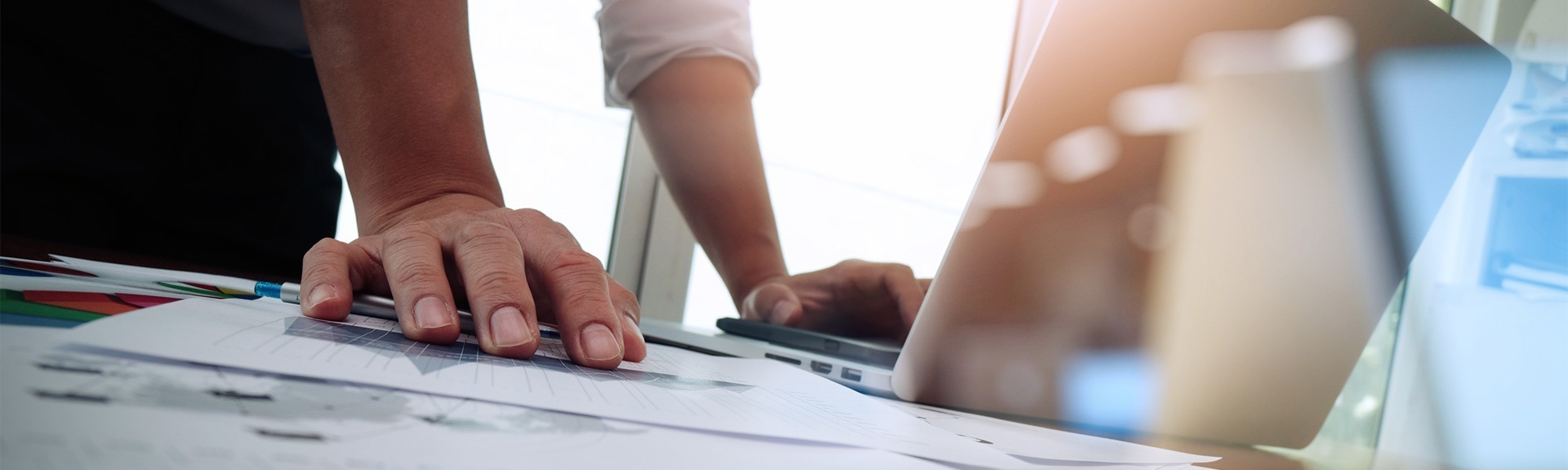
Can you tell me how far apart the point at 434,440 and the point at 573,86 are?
61.3 inches

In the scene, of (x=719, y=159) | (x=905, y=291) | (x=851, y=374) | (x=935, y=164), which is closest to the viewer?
(x=851, y=374)

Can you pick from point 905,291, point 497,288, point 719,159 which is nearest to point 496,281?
point 497,288

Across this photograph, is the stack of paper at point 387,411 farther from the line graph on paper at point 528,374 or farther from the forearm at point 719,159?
the forearm at point 719,159

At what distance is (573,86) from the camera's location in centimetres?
164

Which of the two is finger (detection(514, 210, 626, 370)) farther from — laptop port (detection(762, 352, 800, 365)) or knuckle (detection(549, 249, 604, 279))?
laptop port (detection(762, 352, 800, 365))

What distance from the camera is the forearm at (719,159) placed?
3.45 feet

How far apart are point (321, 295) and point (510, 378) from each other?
14 cm

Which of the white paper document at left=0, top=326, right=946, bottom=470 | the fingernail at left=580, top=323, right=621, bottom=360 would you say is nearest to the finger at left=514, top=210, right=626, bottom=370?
the fingernail at left=580, top=323, right=621, bottom=360

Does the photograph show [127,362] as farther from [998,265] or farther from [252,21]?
[252,21]

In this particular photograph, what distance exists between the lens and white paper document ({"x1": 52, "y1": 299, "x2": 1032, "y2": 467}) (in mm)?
219

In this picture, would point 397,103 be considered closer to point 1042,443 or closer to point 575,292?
point 575,292

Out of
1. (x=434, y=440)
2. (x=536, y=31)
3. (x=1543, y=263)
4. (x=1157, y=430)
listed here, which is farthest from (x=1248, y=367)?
(x=536, y=31)

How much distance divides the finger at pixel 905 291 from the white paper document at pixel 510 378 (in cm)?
37

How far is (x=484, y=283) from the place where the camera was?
14.4 inches
